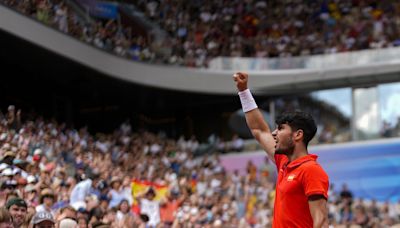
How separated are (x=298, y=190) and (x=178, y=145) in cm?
2061

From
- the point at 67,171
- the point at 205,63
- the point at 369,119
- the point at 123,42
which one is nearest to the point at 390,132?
the point at 369,119

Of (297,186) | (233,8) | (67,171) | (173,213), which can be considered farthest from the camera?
(233,8)

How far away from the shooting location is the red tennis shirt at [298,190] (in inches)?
194

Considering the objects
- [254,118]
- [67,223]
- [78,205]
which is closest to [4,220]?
[254,118]

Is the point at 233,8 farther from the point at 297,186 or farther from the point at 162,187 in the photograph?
the point at 297,186

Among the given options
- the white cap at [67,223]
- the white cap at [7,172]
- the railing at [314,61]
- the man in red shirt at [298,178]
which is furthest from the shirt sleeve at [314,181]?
the railing at [314,61]

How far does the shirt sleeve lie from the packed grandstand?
2.13 metres

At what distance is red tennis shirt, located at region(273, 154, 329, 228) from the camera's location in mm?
4918

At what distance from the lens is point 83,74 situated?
2364 cm

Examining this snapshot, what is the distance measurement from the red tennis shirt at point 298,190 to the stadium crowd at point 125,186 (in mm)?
1920

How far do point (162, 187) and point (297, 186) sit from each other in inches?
492

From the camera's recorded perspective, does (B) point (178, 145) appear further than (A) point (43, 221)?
Yes

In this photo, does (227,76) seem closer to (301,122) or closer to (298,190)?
(301,122)

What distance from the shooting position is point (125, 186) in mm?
14672
